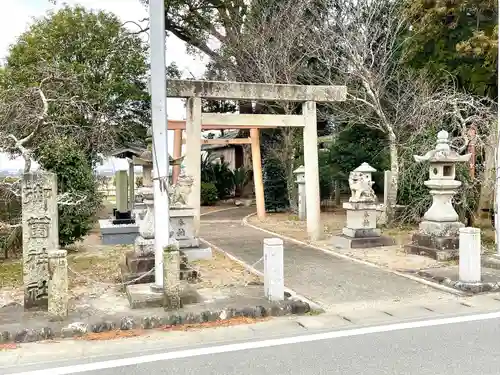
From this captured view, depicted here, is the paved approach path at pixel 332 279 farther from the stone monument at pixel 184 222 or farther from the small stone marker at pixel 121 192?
the small stone marker at pixel 121 192

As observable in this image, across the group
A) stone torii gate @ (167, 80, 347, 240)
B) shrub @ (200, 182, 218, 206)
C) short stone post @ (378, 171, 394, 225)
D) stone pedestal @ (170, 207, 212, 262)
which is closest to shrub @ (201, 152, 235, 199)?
shrub @ (200, 182, 218, 206)

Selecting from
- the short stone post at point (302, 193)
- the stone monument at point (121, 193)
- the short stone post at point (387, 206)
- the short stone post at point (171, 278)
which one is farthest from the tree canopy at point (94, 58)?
the short stone post at point (171, 278)

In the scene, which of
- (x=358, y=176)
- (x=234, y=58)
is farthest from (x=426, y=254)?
(x=234, y=58)

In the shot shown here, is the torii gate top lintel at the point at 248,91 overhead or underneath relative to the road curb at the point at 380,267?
overhead

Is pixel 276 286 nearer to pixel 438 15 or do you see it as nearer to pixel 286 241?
pixel 286 241

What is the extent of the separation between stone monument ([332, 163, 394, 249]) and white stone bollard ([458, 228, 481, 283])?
402 centimetres

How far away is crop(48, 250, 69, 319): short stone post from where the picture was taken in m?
6.22

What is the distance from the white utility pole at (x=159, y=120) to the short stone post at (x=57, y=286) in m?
1.34

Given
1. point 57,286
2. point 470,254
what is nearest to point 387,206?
point 470,254

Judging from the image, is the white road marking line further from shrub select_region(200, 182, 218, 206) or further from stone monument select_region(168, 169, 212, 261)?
shrub select_region(200, 182, 218, 206)

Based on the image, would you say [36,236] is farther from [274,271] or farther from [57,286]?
[274,271]

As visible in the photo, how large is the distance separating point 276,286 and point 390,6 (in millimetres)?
13236

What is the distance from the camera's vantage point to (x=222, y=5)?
21.2m

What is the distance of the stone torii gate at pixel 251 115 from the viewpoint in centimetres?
1169
